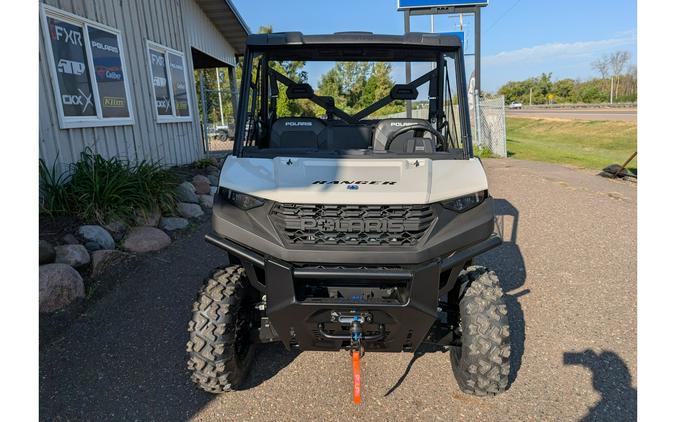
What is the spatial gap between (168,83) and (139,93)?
149 centimetres

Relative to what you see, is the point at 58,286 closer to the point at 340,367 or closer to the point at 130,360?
the point at 130,360

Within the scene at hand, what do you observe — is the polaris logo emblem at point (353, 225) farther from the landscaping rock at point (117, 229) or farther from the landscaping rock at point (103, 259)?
the landscaping rock at point (117, 229)

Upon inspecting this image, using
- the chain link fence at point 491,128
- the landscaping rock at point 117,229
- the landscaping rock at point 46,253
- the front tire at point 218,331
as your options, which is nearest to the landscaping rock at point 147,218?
the landscaping rock at point 117,229

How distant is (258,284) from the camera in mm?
2570

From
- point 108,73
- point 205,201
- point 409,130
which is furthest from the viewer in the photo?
point 205,201

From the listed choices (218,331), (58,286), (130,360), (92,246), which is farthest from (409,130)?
(92,246)

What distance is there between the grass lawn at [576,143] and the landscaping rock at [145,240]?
39.8 ft

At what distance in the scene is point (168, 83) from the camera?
923 centimetres

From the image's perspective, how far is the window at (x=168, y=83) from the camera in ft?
28.2

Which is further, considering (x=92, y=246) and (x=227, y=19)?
(x=227, y=19)

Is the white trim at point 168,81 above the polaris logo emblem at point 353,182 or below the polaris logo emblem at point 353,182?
above

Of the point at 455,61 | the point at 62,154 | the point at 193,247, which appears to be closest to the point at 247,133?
the point at 455,61

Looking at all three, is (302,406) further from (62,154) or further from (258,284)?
(62,154)

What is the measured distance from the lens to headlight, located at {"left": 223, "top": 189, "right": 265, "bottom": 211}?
2498mm
